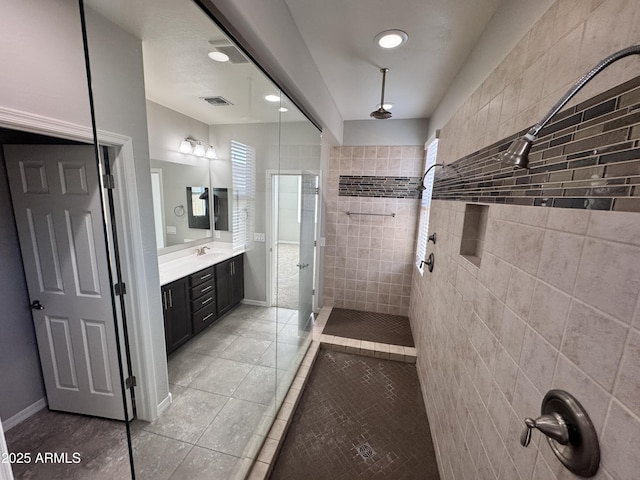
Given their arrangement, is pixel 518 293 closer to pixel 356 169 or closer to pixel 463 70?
pixel 463 70

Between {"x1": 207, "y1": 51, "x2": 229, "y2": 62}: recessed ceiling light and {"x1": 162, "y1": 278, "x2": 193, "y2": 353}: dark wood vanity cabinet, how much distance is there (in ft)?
5.34

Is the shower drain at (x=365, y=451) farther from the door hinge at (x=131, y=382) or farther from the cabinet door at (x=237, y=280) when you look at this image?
the cabinet door at (x=237, y=280)

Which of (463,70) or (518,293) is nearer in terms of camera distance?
(518,293)

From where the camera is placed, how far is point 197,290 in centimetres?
229

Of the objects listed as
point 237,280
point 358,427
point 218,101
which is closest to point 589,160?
point 358,427

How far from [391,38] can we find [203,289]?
251 centimetres

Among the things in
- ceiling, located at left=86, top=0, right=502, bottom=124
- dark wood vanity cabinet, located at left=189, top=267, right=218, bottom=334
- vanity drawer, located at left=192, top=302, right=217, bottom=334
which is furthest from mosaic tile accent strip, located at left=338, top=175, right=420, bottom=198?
vanity drawer, located at left=192, top=302, right=217, bottom=334

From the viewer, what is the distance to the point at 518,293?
2.94 feet

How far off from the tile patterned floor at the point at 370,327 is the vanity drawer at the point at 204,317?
4.50ft

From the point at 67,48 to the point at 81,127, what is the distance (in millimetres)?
Result: 404

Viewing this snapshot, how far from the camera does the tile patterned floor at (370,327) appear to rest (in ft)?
9.85

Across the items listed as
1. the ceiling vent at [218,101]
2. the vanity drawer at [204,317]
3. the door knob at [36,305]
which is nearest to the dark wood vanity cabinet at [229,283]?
the vanity drawer at [204,317]

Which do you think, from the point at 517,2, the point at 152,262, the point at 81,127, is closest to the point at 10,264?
the point at 152,262

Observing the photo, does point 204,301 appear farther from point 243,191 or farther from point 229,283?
point 243,191
